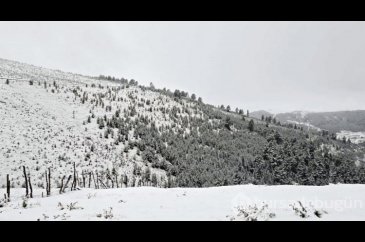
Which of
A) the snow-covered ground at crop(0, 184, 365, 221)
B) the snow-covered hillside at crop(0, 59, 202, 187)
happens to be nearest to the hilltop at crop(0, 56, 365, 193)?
the snow-covered hillside at crop(0, 59, 202, 187)

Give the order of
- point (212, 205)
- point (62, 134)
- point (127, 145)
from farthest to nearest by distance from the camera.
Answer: point (127, 145), point (62, 134), point (212, 205)

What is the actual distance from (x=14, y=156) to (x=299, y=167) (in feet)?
164

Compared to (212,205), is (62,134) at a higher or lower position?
higher

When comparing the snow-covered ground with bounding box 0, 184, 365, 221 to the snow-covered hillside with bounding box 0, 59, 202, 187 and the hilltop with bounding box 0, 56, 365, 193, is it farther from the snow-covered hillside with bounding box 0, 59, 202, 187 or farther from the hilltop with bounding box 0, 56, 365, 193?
the snow-covered hillside with bounding box 0, 59, 202, 187

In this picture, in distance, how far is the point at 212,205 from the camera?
9.46 m

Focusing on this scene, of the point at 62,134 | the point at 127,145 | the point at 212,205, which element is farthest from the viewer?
the point at 127,145

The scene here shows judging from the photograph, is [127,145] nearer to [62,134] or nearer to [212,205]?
[62,134]

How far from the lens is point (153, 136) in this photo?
42.1m

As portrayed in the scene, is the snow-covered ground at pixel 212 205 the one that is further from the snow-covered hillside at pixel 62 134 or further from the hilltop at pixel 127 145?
the snow-covered hillside at pixel 62 134

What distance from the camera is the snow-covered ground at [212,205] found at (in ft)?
25.4

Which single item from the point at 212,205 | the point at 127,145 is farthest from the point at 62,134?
the point at 212,205

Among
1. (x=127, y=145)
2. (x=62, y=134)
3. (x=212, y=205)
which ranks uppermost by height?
(x=62, y=134)
